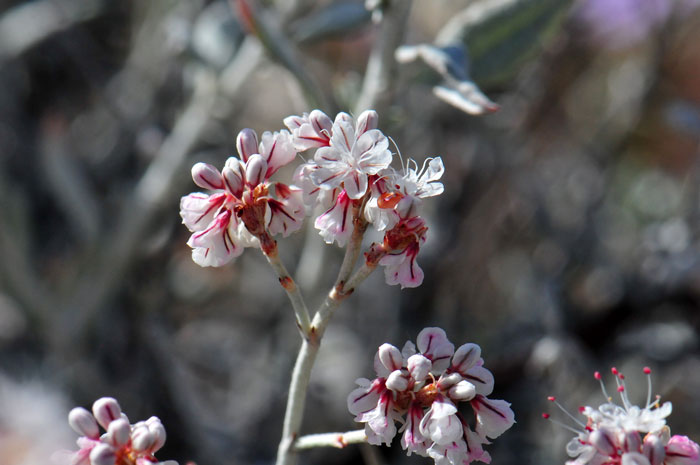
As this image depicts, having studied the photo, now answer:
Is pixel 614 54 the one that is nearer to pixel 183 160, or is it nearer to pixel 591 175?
pixel 591 175

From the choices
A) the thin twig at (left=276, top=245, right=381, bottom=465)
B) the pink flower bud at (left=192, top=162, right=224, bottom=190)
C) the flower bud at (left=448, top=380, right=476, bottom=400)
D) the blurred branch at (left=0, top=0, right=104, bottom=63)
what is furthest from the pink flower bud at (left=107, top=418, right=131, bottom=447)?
the blurred branch at (left=0, top=0, right=104, bottom=63)

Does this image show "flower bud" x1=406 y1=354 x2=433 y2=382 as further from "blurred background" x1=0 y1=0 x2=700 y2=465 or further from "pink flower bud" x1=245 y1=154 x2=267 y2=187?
"blurred background" x1=0 y1=0 x2=700 y2=465

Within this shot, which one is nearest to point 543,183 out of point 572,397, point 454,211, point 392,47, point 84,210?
point 454,211

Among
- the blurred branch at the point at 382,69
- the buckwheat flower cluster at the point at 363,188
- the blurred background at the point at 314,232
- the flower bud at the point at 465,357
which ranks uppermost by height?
the buckwheat flower cluster at the point at 363,188

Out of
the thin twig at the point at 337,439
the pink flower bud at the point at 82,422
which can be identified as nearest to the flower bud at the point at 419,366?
the thin twig at the point at 337,439

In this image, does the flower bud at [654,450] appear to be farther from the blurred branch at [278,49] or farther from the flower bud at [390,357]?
the blurred branch at [278,49]

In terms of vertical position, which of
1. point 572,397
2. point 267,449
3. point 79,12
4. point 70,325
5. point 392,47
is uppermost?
point 79,12
